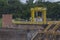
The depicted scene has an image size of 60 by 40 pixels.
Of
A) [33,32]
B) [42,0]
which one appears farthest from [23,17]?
[33,32]

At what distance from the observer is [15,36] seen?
Result: 10859 millimetres

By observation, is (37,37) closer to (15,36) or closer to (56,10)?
(15,36)

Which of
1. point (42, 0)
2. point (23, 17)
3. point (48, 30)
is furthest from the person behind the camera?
point (42, 0)

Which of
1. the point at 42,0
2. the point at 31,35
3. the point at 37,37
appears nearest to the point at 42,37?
the point at 37,37

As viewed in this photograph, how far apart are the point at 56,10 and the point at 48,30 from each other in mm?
29562

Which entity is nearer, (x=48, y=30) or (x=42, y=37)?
(x=42, y=37)

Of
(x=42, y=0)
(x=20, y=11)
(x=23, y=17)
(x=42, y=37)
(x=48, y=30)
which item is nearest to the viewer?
(x=42, y=37)

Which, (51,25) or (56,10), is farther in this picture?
(56,10)

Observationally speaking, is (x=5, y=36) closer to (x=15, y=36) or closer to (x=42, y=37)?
(x=15, y=36)

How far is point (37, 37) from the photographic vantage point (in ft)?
34.2

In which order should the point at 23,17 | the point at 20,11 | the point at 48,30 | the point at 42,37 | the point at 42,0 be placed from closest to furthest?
the point at 42,37 < the point at 48,30 < the point at 23,17 < the point at 20,11 < the point at 42,0

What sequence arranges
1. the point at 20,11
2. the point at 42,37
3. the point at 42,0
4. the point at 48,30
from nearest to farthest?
the point at 42,37 → the point at 48,30 → the point at 20,11 → the point at 42,0

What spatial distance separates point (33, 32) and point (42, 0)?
133 ft

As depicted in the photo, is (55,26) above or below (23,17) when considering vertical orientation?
above
